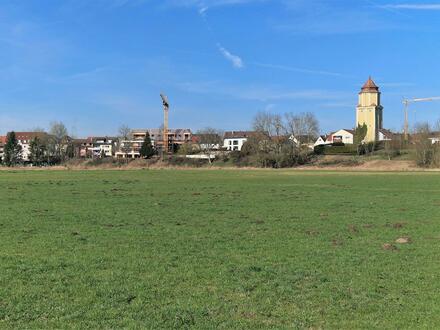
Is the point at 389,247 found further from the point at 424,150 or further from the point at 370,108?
the point at 370,108

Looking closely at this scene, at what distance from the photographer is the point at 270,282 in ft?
32.7

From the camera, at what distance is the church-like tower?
177125 millimetres

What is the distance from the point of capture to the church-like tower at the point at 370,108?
17712cm

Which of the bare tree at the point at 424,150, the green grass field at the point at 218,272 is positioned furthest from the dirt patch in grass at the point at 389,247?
the bare tree at the point at 424,150

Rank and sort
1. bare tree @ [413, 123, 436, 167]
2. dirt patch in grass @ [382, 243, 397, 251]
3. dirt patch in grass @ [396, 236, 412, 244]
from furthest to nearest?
bare tree @ [413, 123, 436, 167]
dirt patch in grass @ [396, 236, 412, 244]
dirt patch in grass @ [382, 243, 397, 251]

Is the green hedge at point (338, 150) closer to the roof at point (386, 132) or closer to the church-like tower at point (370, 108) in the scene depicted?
the roof at point (386, 132)

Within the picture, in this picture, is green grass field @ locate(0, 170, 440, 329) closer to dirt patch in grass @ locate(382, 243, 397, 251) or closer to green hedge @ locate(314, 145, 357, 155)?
dirt patch in grass @ locate(382, 243, 397, 251)

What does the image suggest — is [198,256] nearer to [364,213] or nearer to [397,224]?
[397,224]

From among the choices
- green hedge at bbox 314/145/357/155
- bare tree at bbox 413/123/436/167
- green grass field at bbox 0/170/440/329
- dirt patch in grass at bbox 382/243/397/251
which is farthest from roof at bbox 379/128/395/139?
dirt patch in grass at bbox 382/243/397/251

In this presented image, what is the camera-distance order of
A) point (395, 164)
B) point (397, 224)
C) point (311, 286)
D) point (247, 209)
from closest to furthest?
point (311, 286) < point (397, 224) < point (247, 209) < point (395, 164)

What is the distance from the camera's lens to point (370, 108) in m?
179

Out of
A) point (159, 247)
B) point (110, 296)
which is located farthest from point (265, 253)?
point (110, 296)

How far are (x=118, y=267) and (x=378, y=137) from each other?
175 meters

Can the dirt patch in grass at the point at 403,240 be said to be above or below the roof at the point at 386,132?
below
